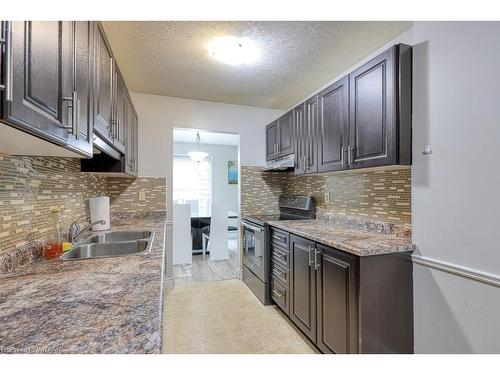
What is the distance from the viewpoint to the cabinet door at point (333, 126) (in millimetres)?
2068

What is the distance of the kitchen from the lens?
809mm

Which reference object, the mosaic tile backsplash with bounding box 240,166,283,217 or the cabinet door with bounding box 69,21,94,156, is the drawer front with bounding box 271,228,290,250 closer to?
the mosaic tile backsplash with bounding box 240,166,283,217

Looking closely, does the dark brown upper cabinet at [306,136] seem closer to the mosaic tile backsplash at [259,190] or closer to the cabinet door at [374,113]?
the cabinet door at [374,113]

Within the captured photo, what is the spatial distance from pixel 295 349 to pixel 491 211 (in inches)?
62.9

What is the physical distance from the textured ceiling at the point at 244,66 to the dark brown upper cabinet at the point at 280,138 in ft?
1.18

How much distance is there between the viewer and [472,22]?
1.35 meters

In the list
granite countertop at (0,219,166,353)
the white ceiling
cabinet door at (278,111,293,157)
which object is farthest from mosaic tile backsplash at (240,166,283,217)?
granite countertop at (0,219,166,353)

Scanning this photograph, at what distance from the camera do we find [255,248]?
3.05 m

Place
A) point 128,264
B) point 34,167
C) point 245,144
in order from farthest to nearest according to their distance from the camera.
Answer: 1. point 245,144
2. point 34,167
3. point 128,264

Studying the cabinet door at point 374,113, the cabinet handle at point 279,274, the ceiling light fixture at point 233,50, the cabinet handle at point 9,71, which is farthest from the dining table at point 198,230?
the cabinet handle at point 9,71

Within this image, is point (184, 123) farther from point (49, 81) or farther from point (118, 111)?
point (49, 81)

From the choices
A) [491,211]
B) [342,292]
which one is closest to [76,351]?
[342,292]
